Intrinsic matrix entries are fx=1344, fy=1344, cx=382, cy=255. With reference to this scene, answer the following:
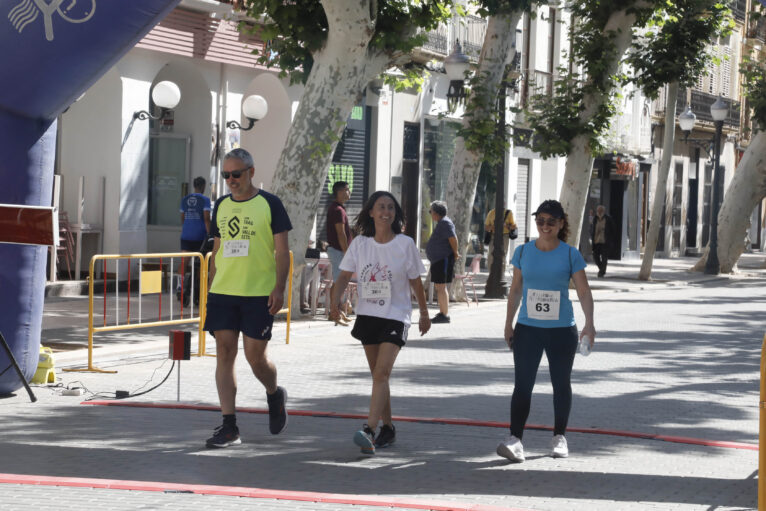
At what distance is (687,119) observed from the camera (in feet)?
116

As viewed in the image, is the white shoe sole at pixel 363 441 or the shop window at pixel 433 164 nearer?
the white shoe sole at pixel 363 441

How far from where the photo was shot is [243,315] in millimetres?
8648

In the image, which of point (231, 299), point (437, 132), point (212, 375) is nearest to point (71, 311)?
point (212, 375)

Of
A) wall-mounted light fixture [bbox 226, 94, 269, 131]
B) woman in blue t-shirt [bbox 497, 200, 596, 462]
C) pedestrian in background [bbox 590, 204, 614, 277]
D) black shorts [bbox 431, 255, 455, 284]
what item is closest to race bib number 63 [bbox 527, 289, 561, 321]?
woman in blue t-shirt [bbox 497, 200, 596, 462]

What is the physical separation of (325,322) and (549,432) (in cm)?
849

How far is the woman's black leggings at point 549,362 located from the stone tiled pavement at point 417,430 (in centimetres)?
31

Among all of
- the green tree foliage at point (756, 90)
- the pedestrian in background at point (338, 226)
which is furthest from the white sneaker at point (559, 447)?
the green tree foliage at point (756, 90)

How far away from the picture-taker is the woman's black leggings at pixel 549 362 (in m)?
8.48

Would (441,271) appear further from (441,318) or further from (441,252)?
(441,318)

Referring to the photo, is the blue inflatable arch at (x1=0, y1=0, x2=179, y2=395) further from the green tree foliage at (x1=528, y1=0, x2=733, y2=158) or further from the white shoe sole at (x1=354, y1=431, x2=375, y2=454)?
the green tree foliage at (x1=528, y1=0, x2=733, y2=158)

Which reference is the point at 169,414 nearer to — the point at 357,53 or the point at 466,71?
the point at 357,53

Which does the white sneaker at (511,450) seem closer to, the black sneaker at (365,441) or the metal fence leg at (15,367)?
the black sneaker at (365,441)

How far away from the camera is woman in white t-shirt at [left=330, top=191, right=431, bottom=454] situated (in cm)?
859

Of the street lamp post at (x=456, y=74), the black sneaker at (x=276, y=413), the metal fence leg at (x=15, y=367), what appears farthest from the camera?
the street lamp post at (x=456, y=74)
